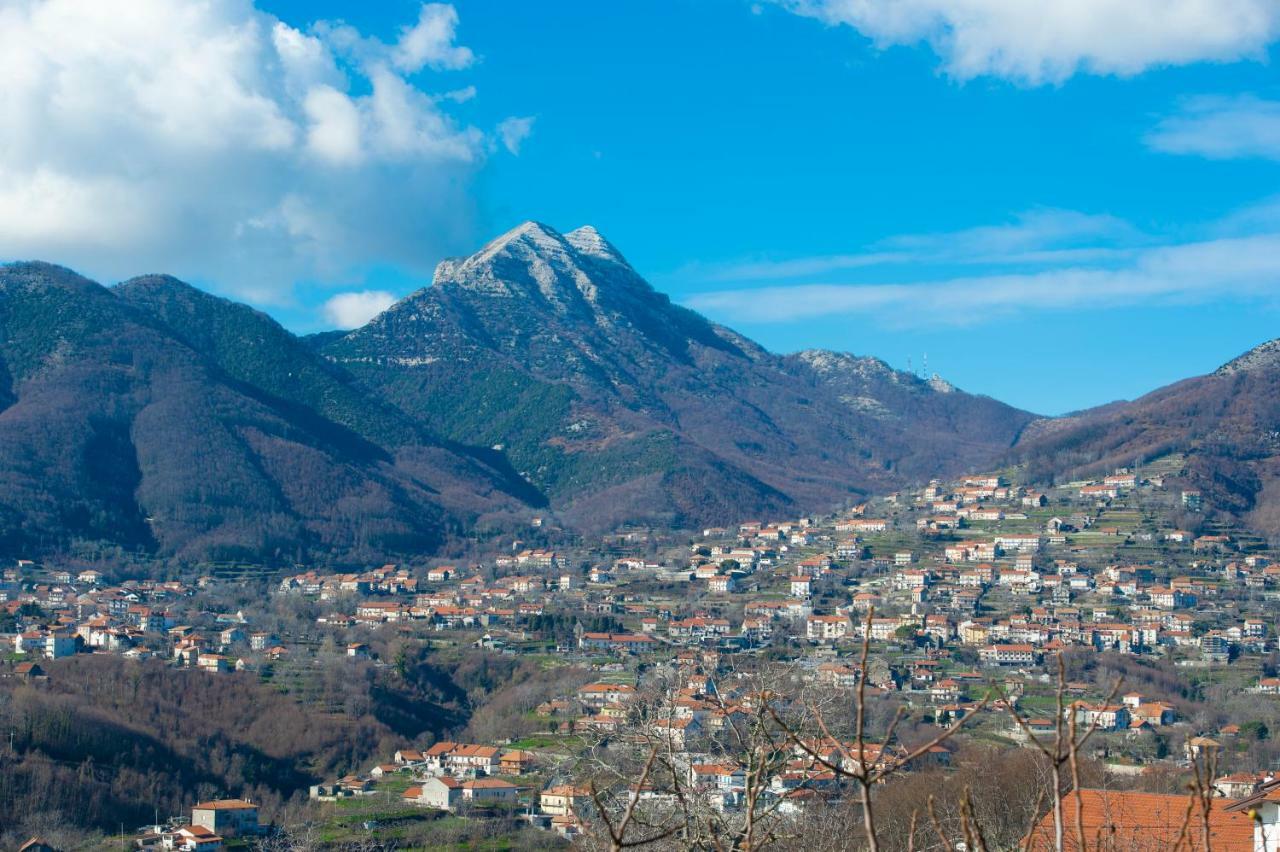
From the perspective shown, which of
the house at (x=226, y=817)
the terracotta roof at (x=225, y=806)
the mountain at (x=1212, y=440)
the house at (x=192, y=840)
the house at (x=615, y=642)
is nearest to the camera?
the house at (x=192, y=840)

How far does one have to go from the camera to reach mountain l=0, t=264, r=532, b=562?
81.9 meters

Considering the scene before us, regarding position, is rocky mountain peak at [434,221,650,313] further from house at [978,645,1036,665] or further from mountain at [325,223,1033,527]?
house at [978,645,1036,665]

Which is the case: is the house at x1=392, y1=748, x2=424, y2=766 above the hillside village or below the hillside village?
below

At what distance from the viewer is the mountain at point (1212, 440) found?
250ft

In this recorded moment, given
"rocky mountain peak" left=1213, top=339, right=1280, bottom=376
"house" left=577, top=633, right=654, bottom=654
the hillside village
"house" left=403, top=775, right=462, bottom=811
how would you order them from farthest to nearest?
"rocky mountain peak" left=1213, top=339, right=1280, bottom=376 → "house" left=577, top=633, right=654, bottom=654 → the hillside village → "house" left=403, top=775, right=462, bottom=811

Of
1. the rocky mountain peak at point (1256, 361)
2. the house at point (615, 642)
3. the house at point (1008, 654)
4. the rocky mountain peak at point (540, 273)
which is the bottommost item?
the house at point (1008, 654)

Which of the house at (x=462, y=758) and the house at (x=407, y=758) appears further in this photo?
the house at (x=407, y=758)

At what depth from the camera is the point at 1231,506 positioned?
74.6 meters

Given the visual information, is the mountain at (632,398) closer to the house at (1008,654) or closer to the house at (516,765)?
the house at (1008,654)

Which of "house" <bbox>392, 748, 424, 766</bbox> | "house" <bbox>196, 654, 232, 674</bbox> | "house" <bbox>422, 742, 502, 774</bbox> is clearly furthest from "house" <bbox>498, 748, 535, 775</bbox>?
"house" <bbox>196, 654, 232, 674</bbox>

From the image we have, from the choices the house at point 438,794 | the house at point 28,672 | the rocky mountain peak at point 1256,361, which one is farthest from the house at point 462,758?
the rocky mountain peak at point 1256,361

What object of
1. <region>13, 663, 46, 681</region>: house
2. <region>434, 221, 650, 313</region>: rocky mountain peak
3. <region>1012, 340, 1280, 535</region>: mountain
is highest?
<region>434, 221, 650, 313</region>: rocky mountain peak

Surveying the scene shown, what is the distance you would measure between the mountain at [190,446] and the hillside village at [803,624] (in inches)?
249

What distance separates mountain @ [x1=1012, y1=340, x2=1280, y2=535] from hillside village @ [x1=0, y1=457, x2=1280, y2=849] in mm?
2405
